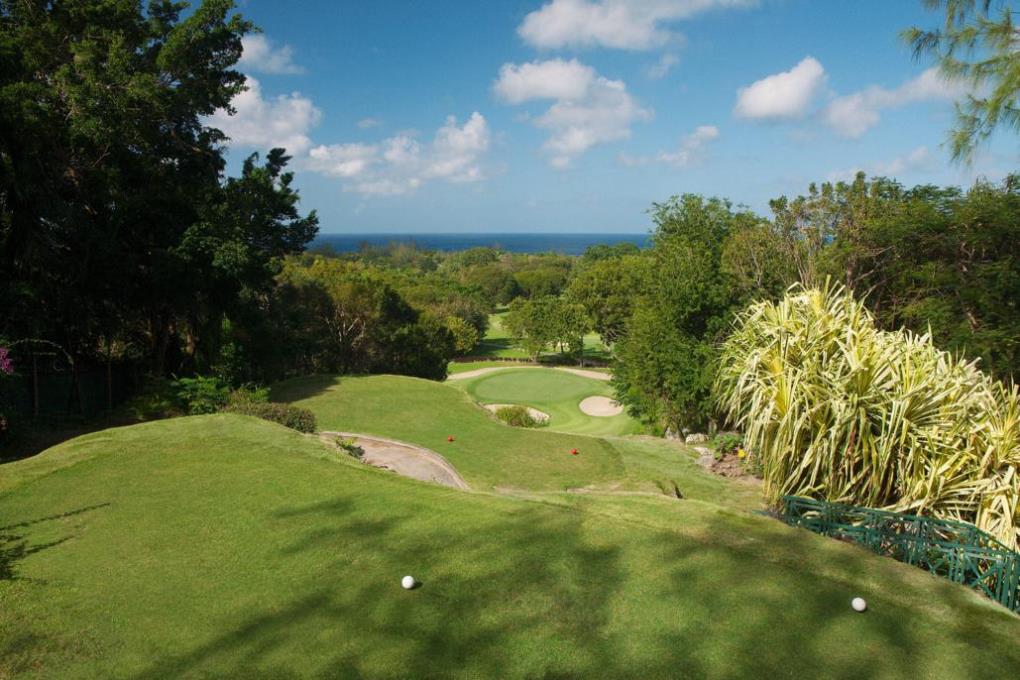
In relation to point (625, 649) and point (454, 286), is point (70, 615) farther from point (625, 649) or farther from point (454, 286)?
point (454, 286)

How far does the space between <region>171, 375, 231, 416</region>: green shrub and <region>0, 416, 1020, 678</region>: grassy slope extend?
9.02 m

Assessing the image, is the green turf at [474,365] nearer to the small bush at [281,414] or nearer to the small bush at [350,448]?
the small bush at [281,414]

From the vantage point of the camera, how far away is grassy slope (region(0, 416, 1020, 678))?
4.91 meters

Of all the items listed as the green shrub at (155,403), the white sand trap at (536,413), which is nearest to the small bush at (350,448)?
the green shrub at (155,403)

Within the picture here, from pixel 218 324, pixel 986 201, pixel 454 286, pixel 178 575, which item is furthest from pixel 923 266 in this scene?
pixel 454 286

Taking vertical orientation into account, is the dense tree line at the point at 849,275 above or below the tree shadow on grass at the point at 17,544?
above

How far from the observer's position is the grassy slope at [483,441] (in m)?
15.7

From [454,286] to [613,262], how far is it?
3267 cm

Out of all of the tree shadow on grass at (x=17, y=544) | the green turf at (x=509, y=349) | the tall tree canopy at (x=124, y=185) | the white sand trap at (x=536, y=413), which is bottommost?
the green turf at (x=509, y=349)

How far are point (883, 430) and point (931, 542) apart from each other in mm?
2085

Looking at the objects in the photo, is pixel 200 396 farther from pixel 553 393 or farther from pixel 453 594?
pixel 553 393

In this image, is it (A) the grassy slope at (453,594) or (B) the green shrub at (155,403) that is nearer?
(A) the grassy slope at (453,594)

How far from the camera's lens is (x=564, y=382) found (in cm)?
4322

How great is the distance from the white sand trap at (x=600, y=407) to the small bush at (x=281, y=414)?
22464 millimetres
